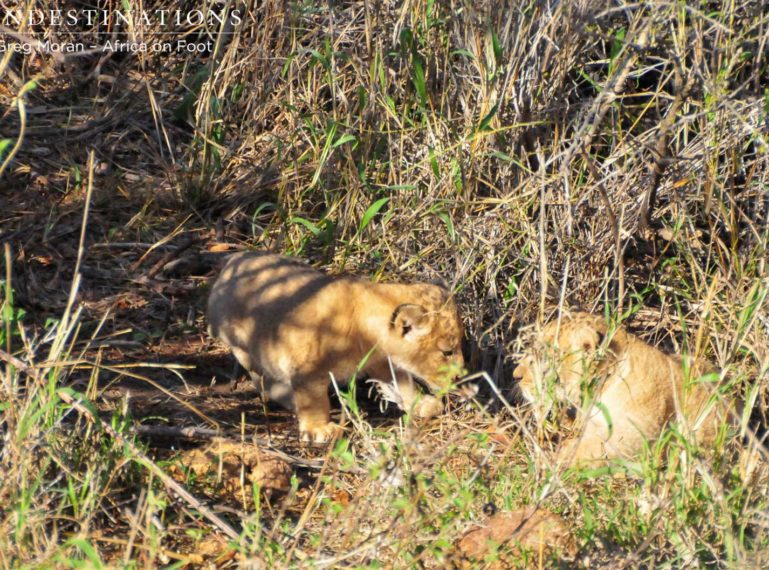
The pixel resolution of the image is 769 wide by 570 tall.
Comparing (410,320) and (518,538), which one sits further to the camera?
(410,320)

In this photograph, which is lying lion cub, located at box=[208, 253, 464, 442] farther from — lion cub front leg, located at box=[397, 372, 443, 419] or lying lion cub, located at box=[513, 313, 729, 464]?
lying lion cub, located at box=[513, 313, 729, 464]

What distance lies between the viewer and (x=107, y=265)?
6840mm

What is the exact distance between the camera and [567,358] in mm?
5020

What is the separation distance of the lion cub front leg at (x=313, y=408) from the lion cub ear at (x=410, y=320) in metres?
0.51

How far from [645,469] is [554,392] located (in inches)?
31.1

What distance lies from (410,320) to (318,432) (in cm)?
78

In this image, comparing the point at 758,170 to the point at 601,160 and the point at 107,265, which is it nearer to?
the point at 601,160

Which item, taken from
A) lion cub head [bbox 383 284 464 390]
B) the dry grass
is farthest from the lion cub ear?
the dry grass

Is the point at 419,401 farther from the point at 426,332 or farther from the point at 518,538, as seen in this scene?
the point at 518,538

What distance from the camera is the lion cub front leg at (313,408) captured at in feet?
18.2

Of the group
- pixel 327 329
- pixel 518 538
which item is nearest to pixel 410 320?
pixel 327 329

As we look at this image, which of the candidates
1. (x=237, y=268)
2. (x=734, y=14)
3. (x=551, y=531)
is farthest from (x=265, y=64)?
(x=551, y=531)

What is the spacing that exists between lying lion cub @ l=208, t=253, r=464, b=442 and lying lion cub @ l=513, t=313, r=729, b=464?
2.18 ft

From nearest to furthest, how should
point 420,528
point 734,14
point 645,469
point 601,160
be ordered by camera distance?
point 420,528, point 645,469, point 734,14, point 601,160
